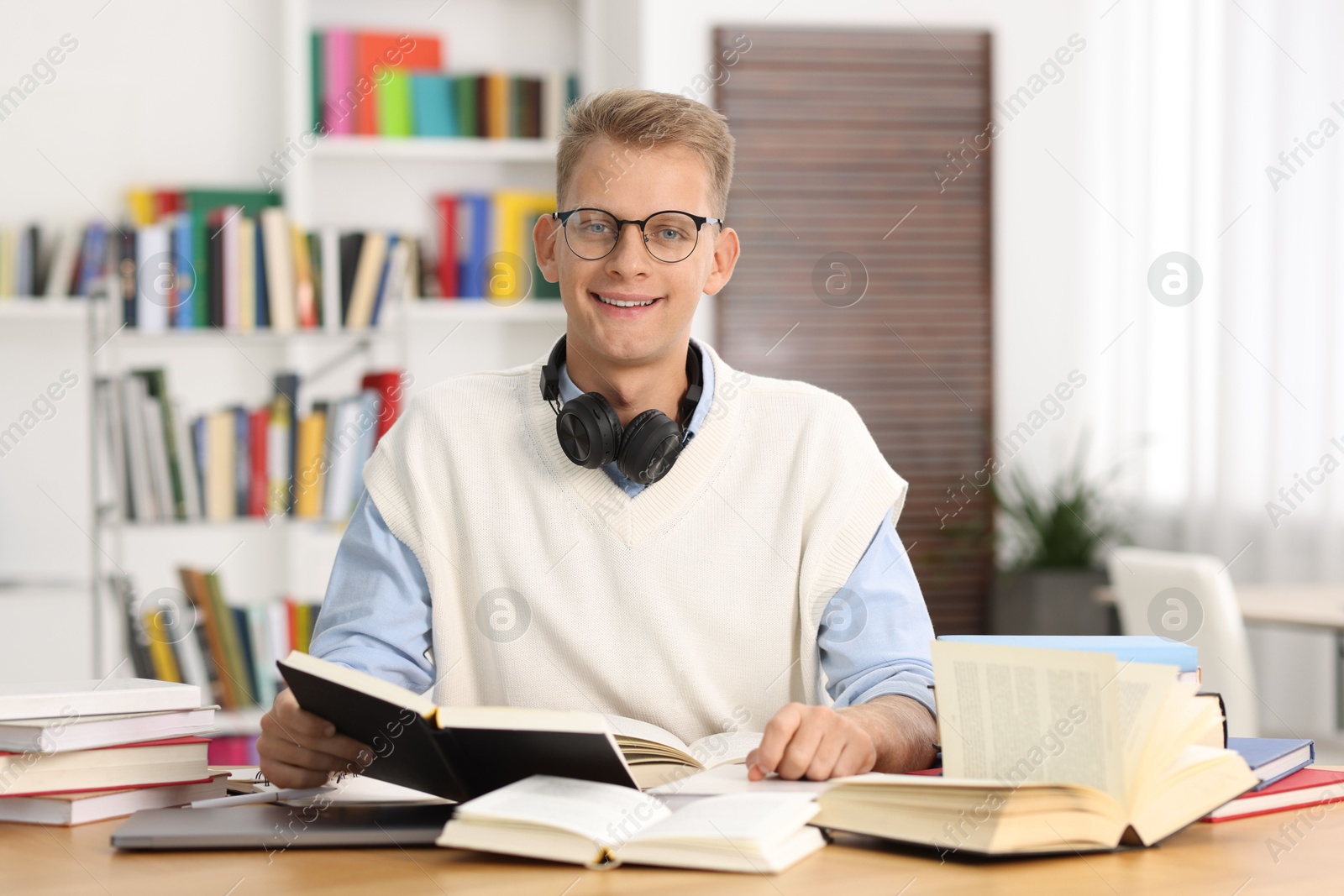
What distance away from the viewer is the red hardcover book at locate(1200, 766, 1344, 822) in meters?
1.13

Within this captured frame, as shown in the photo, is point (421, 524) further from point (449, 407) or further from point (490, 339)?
point (490, 339)

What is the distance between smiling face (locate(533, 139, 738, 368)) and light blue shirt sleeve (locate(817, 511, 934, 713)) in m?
0.36

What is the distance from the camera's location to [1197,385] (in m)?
4.40

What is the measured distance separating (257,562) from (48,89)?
59.8 inches

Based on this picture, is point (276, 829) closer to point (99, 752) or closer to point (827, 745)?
point (99, 752)

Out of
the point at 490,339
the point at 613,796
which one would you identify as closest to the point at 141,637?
the point at 490,339

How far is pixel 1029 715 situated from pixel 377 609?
82cm

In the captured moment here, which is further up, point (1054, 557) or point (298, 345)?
point (298, 345)

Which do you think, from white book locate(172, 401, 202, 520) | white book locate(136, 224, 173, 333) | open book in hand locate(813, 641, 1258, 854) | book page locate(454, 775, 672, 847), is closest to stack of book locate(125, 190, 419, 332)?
white book locate(136, 224, 173, 333)

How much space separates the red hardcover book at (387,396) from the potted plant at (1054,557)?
2119 millimetres

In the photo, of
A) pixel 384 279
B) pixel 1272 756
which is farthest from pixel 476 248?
pixel 1272 756

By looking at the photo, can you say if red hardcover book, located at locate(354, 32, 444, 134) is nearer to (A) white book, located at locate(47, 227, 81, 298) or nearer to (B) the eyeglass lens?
(A) white book, located at locate(47, 227, 81, 298)

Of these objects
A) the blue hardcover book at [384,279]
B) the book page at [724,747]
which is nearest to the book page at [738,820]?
the book page at [724,747]

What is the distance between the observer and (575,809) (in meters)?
1.01
